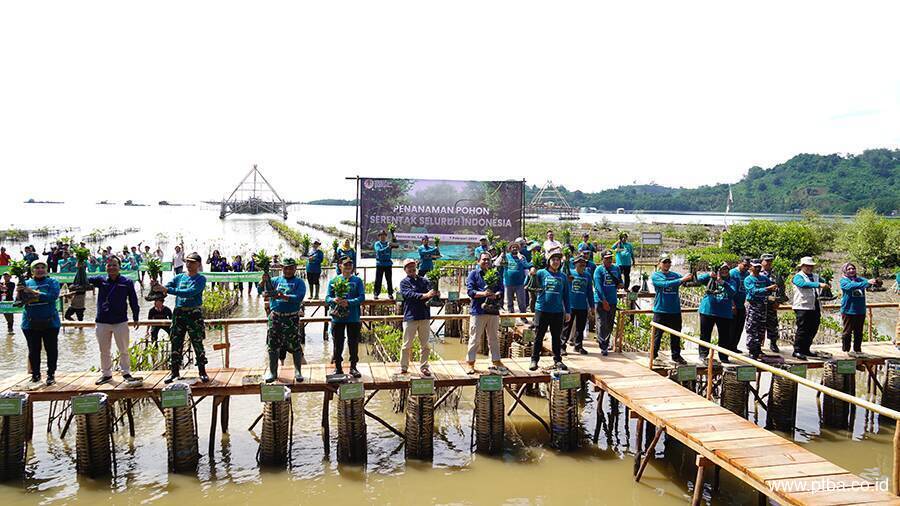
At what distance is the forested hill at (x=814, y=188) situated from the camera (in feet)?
387

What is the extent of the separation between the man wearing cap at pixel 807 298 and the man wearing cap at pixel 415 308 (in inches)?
251

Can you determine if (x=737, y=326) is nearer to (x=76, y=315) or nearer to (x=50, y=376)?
(x=50, y=376)

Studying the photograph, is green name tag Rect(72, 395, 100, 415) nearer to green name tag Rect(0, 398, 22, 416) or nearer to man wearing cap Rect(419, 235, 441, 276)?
green name tag Rect(0, 398, 22, 416)

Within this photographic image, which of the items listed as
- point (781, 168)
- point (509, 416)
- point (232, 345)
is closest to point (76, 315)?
point (232, 345)

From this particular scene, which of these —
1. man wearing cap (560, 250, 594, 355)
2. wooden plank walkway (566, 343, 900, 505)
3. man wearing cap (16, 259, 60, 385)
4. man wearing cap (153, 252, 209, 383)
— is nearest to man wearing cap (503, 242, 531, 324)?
man wearing cap (560, 250, 594, 355)

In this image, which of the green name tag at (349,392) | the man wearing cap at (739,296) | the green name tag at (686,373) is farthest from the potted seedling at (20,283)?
the man wearing cap at (739,296)

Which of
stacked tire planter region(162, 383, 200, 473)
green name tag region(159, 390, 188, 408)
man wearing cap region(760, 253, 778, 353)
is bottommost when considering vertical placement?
stacked tire planter region(162, 383, 200, 473)

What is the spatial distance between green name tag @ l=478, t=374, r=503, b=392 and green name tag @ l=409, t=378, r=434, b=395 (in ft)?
2.58

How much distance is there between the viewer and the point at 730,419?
308 inches

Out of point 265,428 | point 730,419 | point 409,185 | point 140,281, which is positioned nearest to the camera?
point 730,419

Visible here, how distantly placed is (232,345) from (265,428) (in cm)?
767

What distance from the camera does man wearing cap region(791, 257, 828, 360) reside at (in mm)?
10234

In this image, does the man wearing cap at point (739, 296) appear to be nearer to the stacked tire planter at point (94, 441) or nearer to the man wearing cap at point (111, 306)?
the man wearing cap at point (111, 306)

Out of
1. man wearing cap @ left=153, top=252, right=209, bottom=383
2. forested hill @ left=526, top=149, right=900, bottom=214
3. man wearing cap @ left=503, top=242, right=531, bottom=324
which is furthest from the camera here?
forested hill @ left=526, top=149, right=900, bottom=214
